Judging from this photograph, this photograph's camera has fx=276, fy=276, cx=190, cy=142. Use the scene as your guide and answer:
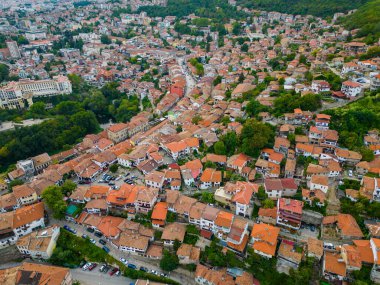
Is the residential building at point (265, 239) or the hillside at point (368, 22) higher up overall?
the hillside at point (368, 22)

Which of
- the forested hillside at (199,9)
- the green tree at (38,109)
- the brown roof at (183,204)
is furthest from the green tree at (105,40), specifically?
the brown roof at (183,204)

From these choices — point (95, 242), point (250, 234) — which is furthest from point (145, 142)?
point (250, 234)

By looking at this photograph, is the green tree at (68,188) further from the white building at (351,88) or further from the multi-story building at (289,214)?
the white building at (351,88)

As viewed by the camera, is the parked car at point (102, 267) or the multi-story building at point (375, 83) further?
the multi-story building at point (375, 83)

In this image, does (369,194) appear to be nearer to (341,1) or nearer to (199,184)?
(199,184)

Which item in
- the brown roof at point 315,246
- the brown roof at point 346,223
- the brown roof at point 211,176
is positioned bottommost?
the brown roof at point 315,246
